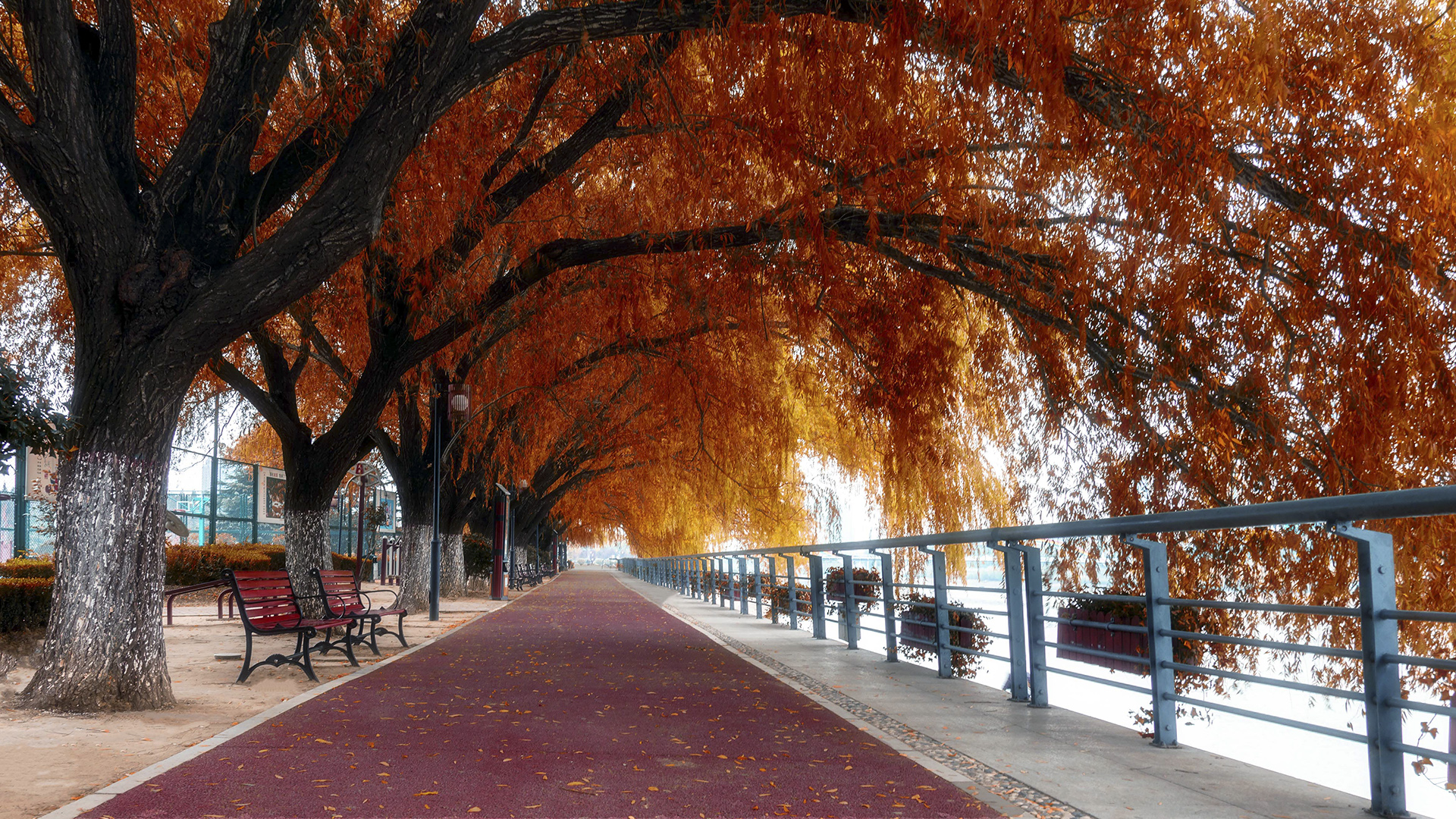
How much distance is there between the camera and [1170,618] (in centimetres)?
696

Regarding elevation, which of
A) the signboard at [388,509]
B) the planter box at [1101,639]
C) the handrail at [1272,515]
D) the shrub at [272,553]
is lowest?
the planter box at [1101,639]

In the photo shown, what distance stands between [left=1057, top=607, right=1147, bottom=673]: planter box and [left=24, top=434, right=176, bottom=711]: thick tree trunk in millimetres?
6265

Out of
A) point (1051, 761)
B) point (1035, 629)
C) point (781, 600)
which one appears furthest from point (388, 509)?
point (1051, 761)

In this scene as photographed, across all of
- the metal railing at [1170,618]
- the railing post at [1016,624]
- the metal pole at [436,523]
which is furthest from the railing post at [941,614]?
the metal pole at [436,523]

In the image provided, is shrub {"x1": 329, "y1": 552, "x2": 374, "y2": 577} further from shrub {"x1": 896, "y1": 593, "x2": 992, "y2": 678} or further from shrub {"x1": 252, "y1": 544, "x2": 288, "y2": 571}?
shrub {"x1": 896, "y1": 593, "x2": 992, "y2": 678}

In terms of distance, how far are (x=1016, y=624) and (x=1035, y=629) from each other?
340 millimetres

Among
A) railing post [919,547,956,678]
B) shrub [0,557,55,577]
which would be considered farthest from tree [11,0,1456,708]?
shrub [0,557,55,577]

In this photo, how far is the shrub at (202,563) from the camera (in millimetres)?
24031

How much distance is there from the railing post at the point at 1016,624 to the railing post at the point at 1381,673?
3.53 metres

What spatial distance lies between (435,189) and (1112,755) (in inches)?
304

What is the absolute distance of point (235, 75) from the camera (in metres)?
8.19

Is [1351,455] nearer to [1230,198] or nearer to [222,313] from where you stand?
[1230,198]

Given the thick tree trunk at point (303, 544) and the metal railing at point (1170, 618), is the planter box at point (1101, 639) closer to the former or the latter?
the metal railing at point (1170, 618)

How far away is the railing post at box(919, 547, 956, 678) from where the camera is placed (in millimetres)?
9406
